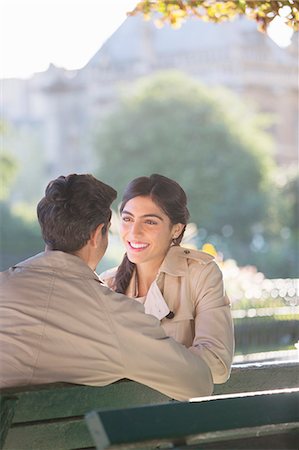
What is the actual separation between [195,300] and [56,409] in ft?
3.26

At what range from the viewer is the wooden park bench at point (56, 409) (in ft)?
9.59

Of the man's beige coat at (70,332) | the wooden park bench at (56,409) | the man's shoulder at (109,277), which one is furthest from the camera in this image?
the man's shoulder at (109,277)

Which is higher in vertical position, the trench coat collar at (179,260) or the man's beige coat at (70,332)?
the trench coat collar at (179,260)

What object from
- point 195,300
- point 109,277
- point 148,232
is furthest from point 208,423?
point 109,277

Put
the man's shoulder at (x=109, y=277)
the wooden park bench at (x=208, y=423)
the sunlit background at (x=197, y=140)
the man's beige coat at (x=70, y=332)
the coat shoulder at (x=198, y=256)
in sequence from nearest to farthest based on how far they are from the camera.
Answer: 1. the wooden park bench at (x=208, y=423)
2. the man's beige coat at (x=70, y=332)
3. the coat shoulder at (x=198, y=256)
4. the man's shoulder at (x=109, y=277)
5. the sunlit background at (x=197, y=140)

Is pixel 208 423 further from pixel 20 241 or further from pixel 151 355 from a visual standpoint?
pixel 20 241

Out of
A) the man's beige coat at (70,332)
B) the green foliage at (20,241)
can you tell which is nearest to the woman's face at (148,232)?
the man's beige coat at (70,332)

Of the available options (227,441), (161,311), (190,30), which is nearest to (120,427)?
(227,441)

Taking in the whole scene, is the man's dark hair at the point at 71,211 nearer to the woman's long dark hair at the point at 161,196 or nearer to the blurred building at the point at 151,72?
the woman's long dark hair at the point at 161,196

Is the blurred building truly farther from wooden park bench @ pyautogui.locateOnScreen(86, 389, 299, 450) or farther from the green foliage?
wooden park bench @ pyautogui.locateOnScreen(86, 389, 299, 450)

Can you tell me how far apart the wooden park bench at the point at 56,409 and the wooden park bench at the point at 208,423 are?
0.27 meters

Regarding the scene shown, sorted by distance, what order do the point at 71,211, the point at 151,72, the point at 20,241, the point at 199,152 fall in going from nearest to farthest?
the point at 71,211
the point at 20,241
the point at 199,152
the point at 151,72

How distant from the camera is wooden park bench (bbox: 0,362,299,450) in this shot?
2.92 meters

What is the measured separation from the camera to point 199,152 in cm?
5388
